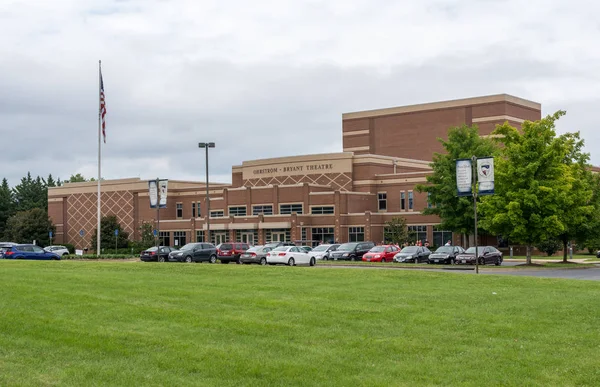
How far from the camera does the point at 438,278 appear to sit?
27844 mm

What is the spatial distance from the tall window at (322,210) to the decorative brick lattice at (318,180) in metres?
4.55

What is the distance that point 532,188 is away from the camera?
47.9m

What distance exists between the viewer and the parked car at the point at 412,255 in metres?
51.7

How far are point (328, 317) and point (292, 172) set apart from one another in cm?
7719

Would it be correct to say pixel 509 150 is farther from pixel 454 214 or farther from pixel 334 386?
pixel 334 386

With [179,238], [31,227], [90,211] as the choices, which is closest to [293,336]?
[179,238]

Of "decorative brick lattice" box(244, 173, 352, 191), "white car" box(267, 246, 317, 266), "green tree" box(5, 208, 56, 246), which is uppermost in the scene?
"decorative brick lattice" box(244, 173, 352, 191)

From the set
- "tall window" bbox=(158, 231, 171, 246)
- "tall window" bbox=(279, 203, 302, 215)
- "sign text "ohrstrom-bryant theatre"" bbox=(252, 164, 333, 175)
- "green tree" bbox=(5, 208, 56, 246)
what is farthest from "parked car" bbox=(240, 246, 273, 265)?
"green tree" bbox=(5, 208, 56, 246)

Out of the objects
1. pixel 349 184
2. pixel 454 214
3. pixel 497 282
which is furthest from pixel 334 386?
pixel 349 184

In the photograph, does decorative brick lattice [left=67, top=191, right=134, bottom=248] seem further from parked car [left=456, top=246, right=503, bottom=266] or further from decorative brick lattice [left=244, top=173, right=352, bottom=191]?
parked car [left=456, top=246, right=503, bottom=266]

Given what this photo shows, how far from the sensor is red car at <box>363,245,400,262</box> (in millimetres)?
54537

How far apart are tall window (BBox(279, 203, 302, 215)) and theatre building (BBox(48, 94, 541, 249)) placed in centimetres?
12

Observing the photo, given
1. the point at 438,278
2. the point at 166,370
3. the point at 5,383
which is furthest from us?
the point at 438,278

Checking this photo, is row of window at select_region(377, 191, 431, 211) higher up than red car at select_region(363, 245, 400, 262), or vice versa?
row of window at select_region(377, 191, 431, 211)
